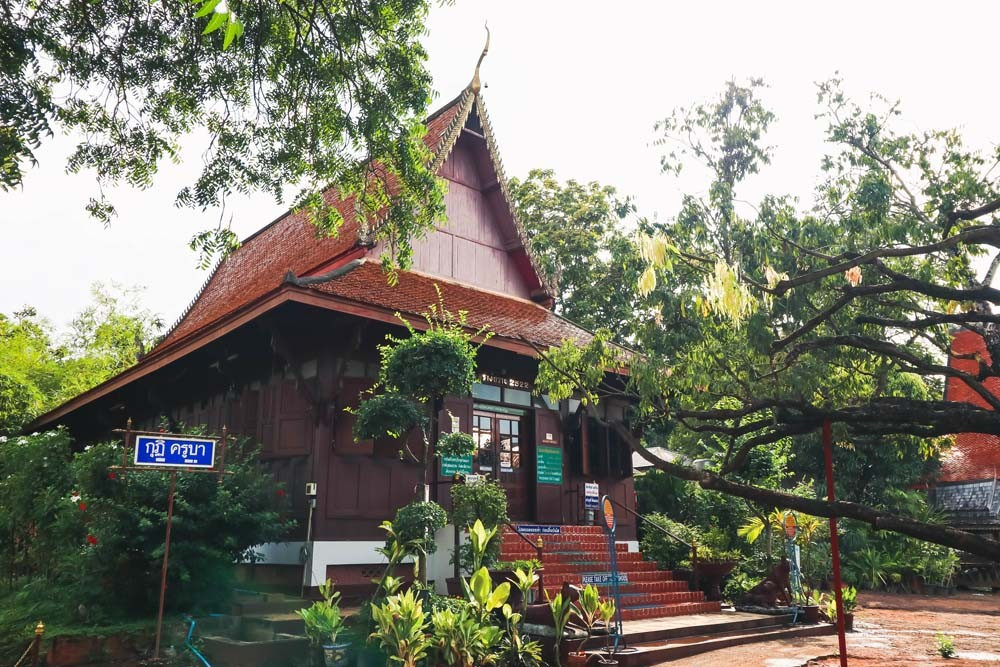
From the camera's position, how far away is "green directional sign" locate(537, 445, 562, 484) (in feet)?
38.8

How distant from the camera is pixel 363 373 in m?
10.0

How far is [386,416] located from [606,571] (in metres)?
4.27

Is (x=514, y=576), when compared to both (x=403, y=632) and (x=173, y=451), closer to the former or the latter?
(x=403, y=632)

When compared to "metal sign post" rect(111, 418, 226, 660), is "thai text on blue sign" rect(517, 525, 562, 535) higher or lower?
lower

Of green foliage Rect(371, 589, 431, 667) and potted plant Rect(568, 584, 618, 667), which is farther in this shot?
potted plant Rect(568, 584, 618, 667)

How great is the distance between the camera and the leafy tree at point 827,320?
6.71 metres

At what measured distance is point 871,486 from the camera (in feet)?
63.1

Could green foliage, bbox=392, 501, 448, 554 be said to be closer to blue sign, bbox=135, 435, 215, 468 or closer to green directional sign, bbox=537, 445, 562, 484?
blue sign, bbox=135, 435, 215, 468


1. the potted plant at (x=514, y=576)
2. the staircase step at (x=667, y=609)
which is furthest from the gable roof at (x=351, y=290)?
the staircase step at (x=667, y=609)

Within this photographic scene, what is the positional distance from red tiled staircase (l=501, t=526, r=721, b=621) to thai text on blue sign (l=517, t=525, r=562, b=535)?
51 mm

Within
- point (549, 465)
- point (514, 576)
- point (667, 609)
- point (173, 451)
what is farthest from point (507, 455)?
point (173, 451)

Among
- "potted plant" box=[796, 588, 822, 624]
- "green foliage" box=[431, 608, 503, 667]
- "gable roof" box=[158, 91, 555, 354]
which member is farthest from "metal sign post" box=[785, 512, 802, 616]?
"gable roof" box=[158, 91, 555, 354]

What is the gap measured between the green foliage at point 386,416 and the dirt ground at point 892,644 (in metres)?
3.66

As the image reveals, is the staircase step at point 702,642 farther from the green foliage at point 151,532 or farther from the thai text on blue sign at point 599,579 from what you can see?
the green foliage at point 151,532
